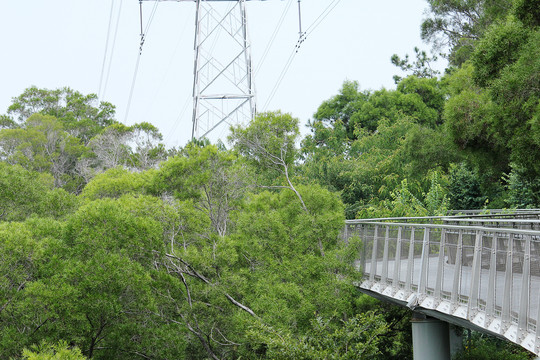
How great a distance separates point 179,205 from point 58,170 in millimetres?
41877

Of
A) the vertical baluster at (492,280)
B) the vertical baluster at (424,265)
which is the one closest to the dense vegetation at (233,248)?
the vertical baluster at (424,265)

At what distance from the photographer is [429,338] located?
502 inches

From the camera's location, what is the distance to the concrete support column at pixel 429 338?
12719mm

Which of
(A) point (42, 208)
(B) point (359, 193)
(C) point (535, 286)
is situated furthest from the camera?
(B) point (359, 193)

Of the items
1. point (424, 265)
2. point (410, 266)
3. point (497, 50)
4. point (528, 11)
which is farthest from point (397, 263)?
point (528, 11)

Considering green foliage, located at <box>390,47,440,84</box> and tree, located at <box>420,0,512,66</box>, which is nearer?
tree, located at <box>420,0,512,66</box>

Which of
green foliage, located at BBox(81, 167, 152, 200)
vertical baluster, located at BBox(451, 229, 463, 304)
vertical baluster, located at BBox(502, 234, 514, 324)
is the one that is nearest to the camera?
vertical baluster, located at BBox(502, 234, 514, 324)

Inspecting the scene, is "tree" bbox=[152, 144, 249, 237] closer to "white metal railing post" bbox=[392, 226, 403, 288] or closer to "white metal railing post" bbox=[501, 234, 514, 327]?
"white metal railing post" bbox=[392, 226, 403, 288]

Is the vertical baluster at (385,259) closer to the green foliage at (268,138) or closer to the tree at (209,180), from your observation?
the green foliage at (268,138)

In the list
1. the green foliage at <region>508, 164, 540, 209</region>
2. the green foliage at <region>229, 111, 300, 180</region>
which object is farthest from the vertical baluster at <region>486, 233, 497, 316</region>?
the green foliage at <region>508, 164, 540, 209</region>

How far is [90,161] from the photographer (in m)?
55.6

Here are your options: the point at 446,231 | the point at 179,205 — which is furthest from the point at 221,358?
the point at 446,231

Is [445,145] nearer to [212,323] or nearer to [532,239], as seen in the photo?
[212,323]

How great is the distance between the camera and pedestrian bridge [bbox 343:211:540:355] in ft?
24.3
